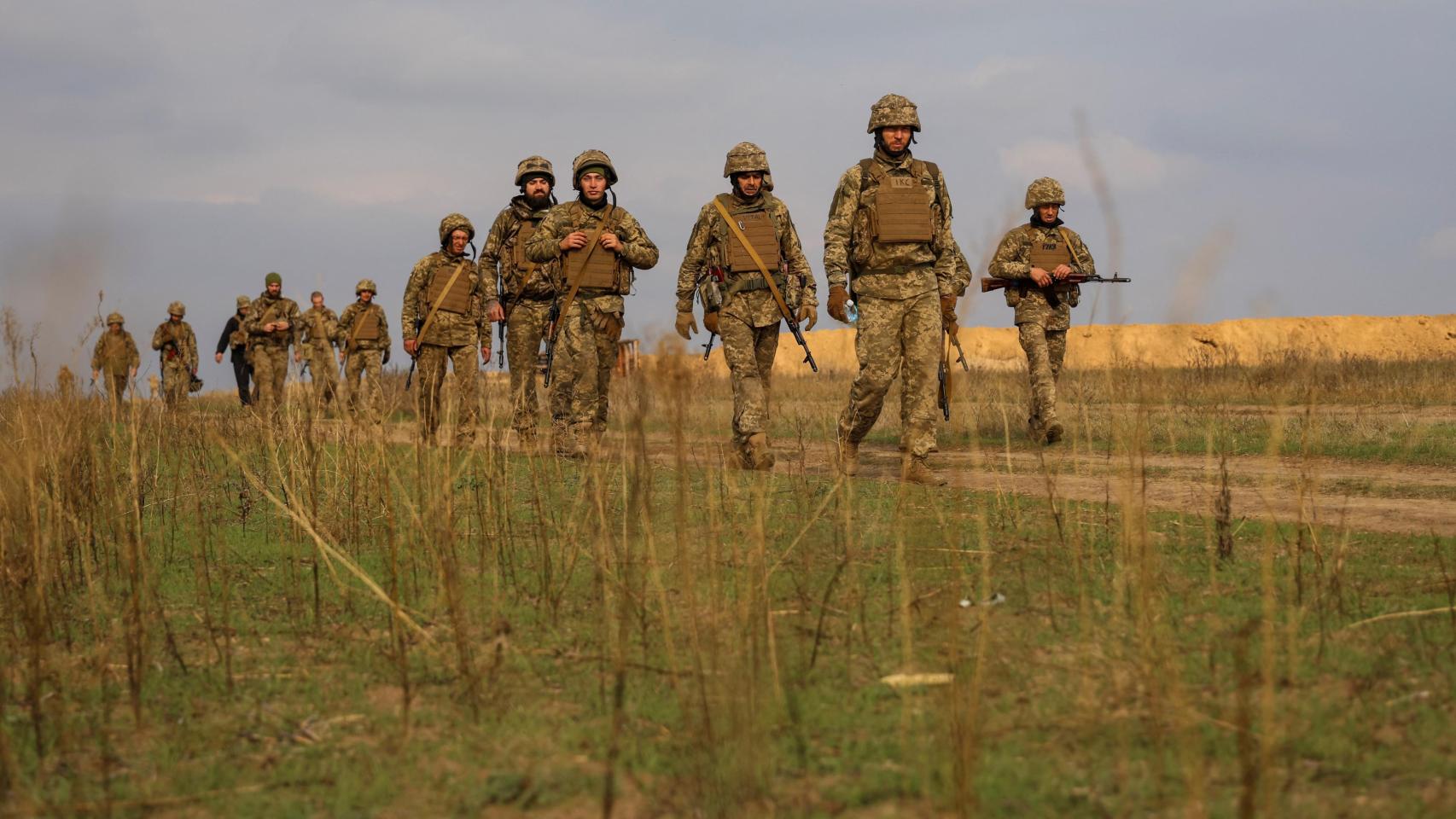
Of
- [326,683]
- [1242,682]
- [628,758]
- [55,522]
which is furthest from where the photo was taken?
[55,522]

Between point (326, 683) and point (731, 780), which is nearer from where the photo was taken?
point (731, 780)

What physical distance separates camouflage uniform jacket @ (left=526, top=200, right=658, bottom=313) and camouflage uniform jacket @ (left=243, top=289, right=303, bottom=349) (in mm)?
10417

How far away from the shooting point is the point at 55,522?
6.61 meters

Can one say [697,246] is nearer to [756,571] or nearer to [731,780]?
[756,571]

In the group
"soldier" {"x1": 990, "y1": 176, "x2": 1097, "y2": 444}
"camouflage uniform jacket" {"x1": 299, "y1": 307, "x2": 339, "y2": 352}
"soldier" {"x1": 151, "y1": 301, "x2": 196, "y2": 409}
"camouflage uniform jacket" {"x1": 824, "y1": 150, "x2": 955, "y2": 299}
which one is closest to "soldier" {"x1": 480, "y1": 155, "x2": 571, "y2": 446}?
"camouflage uniform jacket" {"x1": 824, "y1": 150, "x2": 955, "y2": 299}

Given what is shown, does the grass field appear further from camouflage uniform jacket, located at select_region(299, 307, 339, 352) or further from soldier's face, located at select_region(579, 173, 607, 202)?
camouflage uniform jacket, located at select_region(299, 307, 339, 352)

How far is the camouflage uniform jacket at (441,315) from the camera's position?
13.0 meters

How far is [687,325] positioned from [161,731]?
6670 mm

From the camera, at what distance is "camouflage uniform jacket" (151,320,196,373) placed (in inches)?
824

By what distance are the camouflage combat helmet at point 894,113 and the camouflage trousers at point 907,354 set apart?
1.10 metres

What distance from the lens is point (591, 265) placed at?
426 inches

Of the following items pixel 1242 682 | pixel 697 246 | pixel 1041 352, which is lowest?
pixel 1242 682

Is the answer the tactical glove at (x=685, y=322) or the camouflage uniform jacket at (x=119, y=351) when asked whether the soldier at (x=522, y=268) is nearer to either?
the tactical glove at (x=685, y=322)

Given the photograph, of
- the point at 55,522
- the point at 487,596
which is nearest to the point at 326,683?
the point at 487,596
